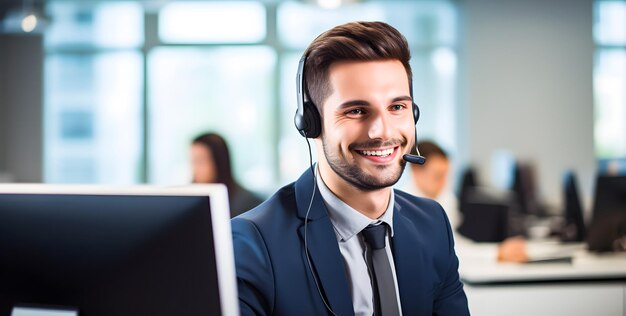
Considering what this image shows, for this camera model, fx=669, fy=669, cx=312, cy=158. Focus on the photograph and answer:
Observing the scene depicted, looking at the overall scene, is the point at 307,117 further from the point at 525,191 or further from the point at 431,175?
the point at 525,191

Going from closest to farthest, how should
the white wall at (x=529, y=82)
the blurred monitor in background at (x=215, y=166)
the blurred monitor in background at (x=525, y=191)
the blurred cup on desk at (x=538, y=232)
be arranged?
the blurred monitor in background at (x=215, y=166), the blurred cup on desk at (x=538, y=232), the blurred monitor in background at (x=525, y=191), the white wall at (x=529, y=82)

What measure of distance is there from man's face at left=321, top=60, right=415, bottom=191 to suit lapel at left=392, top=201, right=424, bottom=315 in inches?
5.4

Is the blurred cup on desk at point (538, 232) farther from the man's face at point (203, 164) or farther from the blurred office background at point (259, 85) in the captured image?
the blurred office background at point (259, 85)

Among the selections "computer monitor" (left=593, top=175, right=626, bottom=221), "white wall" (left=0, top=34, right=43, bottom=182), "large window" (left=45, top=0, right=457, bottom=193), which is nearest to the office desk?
"computer monitor" (left=593, top=175, right=626, bottom=221)

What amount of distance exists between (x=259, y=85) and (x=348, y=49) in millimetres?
5999

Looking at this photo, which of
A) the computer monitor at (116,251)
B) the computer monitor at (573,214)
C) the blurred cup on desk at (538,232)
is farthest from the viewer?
the blurred cup on desk at (538,232)

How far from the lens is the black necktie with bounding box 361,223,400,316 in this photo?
132cm

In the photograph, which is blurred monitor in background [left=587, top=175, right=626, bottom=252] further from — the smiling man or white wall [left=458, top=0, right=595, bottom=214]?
white wall [left=458, top=0, right=595, bottom=214]

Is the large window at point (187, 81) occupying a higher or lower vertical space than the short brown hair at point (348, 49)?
higher

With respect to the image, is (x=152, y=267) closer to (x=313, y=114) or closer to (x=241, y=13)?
(x=313, y=114)

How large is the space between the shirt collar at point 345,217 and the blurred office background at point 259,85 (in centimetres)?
575

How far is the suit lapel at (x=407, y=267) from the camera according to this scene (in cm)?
136

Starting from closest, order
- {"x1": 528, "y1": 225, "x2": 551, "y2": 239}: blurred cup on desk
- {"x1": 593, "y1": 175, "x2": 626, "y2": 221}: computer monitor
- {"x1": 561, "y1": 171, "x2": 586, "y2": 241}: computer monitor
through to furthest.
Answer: {"x1": 593, "y1": 175, "x2": 626, "y2": 221}: computer monitor
{"x1": 561, "y1": 171, "x2": 586, "y2": 241}: computer monitor
{"x1": 528, "y1": 225, "x2": 551, "y2": 239}: blurred cup on desk

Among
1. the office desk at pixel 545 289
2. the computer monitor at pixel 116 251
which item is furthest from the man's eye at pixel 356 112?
the office desk at pixel 545 289
